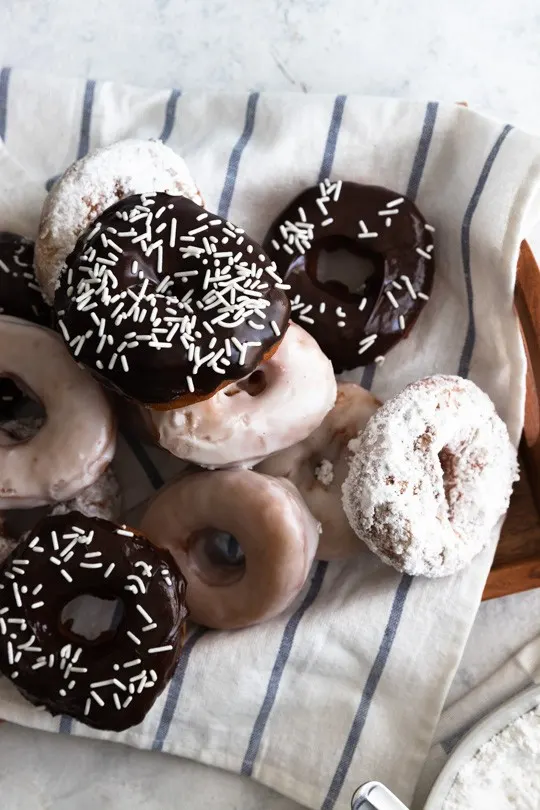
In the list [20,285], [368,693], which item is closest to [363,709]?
[368,693]

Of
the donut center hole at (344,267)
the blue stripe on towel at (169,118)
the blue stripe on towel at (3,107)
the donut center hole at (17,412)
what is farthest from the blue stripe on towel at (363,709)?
the blue stripe on towel at (3,107)

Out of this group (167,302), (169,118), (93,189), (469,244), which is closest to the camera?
(167,302)

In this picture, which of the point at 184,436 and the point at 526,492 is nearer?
the point at 184,436

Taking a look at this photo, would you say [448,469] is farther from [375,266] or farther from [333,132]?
[333,132]

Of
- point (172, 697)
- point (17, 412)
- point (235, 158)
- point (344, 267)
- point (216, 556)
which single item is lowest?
point (172, 697)

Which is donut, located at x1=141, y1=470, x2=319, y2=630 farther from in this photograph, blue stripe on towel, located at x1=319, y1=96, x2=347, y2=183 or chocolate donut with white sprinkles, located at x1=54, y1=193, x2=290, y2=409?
blue stripe on towel, located at x1=319, y1=96, x2=347, y2=183

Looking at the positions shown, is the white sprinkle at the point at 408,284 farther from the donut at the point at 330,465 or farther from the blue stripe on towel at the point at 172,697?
the blue stripe on towel at the point at 172,697

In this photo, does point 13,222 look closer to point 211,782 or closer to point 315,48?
point 315,48

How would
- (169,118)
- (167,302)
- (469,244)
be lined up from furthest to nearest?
(169,118), (469,244), (167,302)

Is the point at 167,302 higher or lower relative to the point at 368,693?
higher
